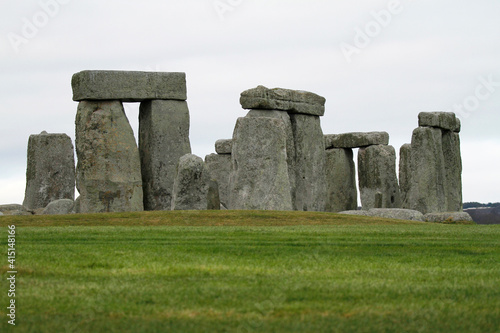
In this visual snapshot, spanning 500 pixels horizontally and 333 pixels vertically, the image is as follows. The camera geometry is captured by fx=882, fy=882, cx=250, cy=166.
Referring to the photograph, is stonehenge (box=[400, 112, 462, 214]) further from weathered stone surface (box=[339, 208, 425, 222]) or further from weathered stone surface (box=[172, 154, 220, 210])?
weathered stone surface (box=[172, 154, 220, 210])

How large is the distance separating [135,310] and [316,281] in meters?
1.94

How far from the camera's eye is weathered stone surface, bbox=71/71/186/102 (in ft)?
70.7

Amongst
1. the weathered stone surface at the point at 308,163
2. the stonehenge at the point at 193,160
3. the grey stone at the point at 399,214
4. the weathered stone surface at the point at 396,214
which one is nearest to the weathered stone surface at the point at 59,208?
the stonehenge at the point at 193,160

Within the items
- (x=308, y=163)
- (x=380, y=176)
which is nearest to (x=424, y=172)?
(x=308, y=163)

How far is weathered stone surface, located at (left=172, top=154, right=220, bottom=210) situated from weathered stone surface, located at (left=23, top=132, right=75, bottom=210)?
8231mm

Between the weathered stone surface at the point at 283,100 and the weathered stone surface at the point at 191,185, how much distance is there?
11.3ft

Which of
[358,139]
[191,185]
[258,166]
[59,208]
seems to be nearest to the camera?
[191,185]

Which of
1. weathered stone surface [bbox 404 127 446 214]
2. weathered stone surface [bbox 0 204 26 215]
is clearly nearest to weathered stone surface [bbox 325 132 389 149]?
weathered stone surface [bbox 404 127 446 214]

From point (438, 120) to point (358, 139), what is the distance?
14.9 ft

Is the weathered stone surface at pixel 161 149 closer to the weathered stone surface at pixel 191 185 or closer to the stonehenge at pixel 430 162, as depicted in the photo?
the weathered stone surface at pixel 191 185

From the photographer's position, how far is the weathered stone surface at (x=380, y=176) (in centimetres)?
2905

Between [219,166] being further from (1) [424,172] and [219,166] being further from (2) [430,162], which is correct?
(2) [430,162]

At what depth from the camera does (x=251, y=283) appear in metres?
7.62

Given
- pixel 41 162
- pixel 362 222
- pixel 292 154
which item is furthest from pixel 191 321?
pixel 41 162
